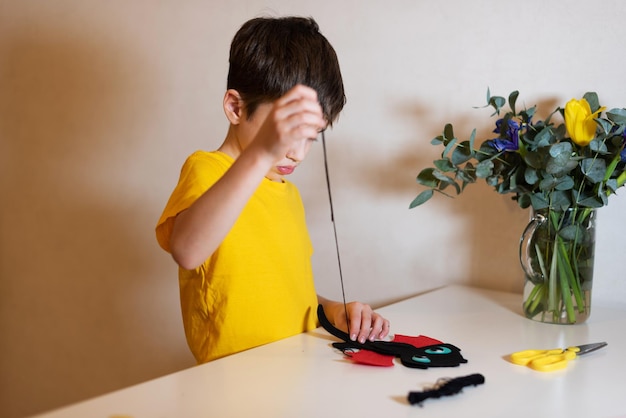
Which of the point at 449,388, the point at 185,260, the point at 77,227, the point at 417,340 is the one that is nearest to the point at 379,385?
the point at 449,388

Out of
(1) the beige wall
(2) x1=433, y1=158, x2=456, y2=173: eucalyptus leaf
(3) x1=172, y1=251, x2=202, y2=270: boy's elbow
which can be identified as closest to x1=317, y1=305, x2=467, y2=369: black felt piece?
(1) the beige wall

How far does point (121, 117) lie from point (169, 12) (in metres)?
0.29

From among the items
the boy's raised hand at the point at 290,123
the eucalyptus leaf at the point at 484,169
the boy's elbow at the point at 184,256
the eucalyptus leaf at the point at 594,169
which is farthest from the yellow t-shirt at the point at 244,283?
the eucalyptus leaf at the point at 594,169

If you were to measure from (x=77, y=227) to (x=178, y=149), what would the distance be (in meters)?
0.38

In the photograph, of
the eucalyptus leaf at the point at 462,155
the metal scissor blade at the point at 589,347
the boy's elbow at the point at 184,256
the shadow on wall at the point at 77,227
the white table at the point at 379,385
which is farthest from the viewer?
the shadow on wall at the point at 77,227

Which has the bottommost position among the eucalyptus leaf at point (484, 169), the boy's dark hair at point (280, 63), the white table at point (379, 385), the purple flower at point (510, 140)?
the white table at point (379, 385)

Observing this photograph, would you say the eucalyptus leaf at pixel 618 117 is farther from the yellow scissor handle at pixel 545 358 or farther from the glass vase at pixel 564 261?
the yellow scissor handle at pixel 545 358

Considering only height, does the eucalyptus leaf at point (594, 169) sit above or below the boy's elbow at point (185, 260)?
above

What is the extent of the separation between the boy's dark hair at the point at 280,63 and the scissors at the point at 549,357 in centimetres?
47

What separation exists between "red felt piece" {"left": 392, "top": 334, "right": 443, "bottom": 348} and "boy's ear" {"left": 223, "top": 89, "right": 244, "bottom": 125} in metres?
0.42

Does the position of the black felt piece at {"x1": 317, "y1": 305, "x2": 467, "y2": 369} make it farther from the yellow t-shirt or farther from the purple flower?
the purple flower

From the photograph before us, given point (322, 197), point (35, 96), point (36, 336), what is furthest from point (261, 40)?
point (36, 336)

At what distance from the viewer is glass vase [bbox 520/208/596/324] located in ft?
3.84

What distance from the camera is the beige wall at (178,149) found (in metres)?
1.35
